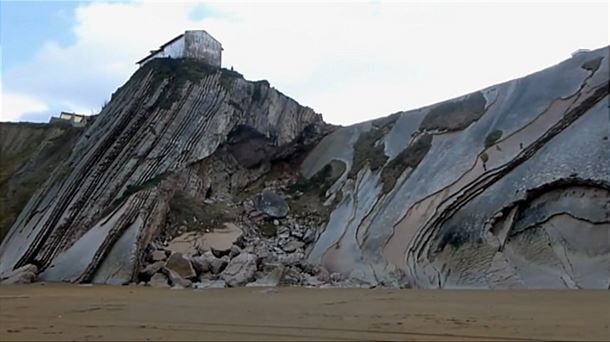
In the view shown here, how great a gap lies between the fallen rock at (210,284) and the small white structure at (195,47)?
9.30m

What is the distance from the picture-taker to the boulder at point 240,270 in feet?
37.0

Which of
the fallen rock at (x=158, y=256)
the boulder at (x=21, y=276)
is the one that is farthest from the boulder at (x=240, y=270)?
the boulder at (x=21, y=276)

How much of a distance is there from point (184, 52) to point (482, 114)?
9.85 m

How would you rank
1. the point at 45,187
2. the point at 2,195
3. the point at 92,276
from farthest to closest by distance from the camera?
the point at 2,195 < the point at 45,187 < the point at 92,276

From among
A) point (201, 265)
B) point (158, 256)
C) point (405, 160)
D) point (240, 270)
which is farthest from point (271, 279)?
point (405, 160)

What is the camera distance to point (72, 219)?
47.0 feet

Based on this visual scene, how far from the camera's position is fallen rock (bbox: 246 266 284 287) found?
11.0 m

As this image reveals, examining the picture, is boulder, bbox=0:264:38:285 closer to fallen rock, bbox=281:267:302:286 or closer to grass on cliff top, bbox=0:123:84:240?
grass on cliff top, bbox=0:123:84:240

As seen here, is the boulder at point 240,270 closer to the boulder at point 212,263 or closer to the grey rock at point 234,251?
the boulder at point 212,263

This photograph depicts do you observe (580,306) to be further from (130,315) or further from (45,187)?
(45,187)

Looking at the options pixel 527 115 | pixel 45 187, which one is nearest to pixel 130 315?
pixel 527 115

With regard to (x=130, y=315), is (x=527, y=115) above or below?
above

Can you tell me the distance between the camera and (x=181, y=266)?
11758 mm

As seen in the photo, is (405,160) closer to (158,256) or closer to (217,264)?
(217,264)
